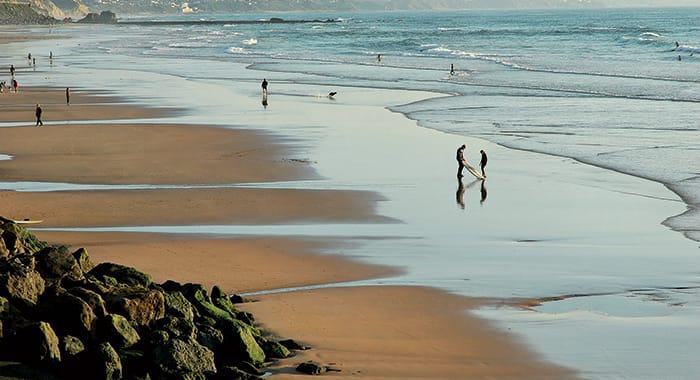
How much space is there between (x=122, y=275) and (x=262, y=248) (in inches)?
200

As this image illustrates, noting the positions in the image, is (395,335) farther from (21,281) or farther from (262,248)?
(262,248)

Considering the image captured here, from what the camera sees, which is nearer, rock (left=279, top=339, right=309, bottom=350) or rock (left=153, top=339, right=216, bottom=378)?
rock (left=153, top=339, right=216, bottom=378)

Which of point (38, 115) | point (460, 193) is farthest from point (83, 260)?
point (38, 115)

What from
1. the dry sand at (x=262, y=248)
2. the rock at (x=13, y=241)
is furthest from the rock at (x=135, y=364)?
the rock at (x=13, y=241)

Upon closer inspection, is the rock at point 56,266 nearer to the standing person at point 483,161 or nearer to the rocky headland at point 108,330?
the rocky headland at point 108,330

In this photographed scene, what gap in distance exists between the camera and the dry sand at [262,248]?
444 inches

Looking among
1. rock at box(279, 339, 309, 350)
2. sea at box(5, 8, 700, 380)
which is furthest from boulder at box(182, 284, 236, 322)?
sea at box(5, 8, 700, 380)

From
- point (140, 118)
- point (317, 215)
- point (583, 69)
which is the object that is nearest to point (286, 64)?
point (583, 69)

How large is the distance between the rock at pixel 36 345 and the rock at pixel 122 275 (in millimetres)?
2344

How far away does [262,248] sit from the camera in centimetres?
1705

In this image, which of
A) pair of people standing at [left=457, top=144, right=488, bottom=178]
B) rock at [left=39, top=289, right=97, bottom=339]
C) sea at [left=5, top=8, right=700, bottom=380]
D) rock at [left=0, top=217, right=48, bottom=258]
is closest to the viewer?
rock at [left=39, top=289, right=97, bottom=339]

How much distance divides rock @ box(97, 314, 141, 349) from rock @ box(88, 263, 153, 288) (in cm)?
192

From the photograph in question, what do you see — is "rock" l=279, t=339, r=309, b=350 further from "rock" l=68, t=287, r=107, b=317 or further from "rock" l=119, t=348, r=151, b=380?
"rock" l=68, t=287, r=107, b=317

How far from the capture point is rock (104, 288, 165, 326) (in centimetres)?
1048
